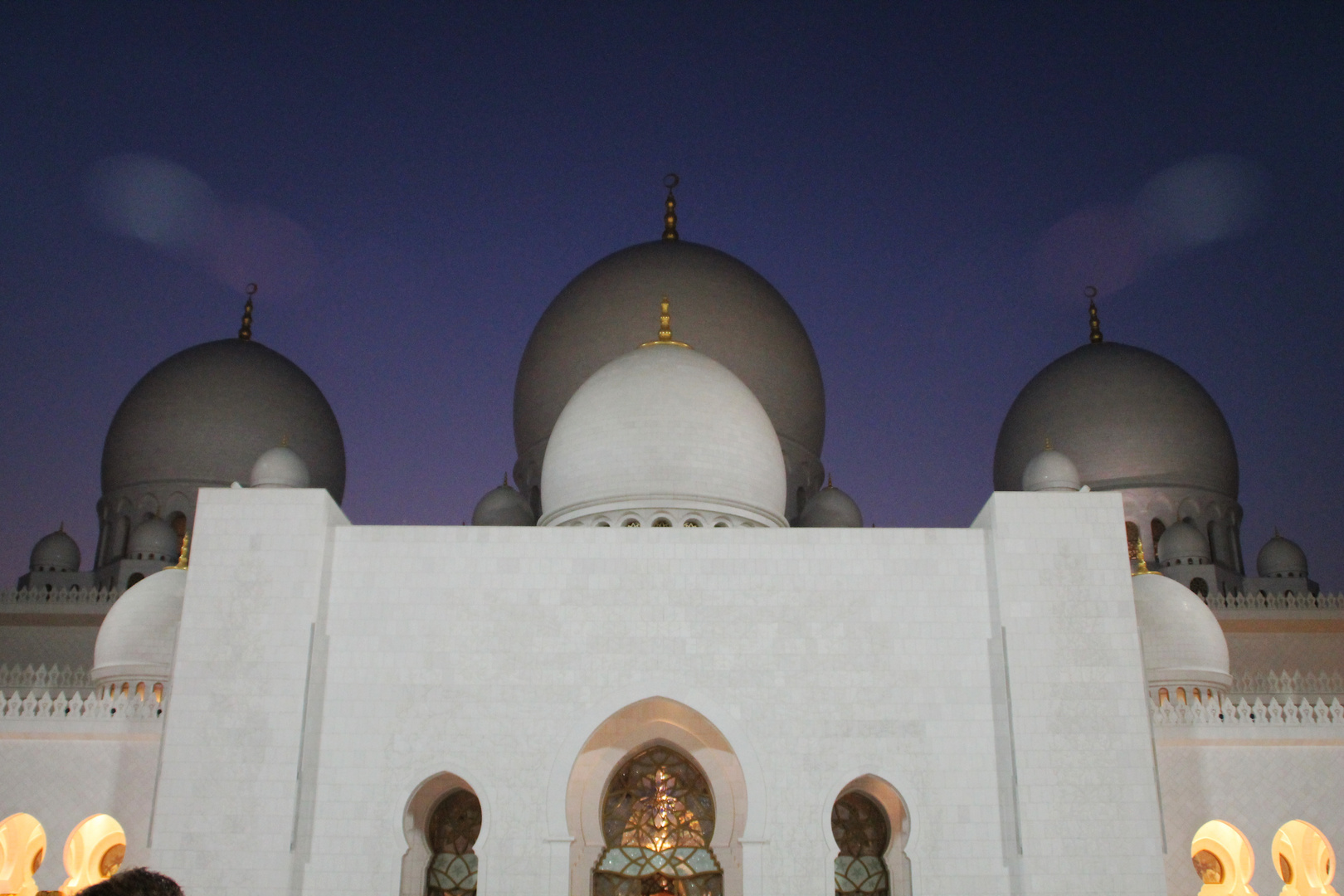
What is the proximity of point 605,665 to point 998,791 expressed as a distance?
3.42 meters

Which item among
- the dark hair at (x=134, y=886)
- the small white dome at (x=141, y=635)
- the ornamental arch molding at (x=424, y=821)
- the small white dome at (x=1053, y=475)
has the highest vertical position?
the small white dome at (x=1053, y=475)

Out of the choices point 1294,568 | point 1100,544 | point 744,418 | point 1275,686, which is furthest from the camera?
point 1294,568

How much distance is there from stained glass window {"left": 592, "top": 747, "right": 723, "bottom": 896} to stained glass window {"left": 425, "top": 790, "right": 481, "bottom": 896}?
115cm

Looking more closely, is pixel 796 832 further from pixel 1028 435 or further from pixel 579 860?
pixel 1028 435

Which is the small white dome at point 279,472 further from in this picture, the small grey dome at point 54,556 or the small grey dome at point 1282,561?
the small grey dome at point 1282,561

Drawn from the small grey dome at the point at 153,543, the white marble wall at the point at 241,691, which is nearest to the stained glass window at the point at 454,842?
the white marble wall at the point at 241,691

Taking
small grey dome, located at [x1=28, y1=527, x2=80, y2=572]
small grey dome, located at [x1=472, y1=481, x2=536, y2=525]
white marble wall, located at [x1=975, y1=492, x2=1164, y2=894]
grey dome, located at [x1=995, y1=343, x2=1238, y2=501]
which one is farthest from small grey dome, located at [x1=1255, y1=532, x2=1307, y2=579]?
small grey dome, located at [x1=28, y1=527, x2=80, y2=572]

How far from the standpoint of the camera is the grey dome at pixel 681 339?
15.9 meters

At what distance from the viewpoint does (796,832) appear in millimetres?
9727

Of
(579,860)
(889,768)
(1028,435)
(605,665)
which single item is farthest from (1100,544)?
(1028,435)

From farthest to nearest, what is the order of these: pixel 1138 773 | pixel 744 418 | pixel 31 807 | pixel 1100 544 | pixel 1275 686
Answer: pixel 1275 686, pixel 744 418, pixel 31 807, pixel 1100 544, pixel 1138 773

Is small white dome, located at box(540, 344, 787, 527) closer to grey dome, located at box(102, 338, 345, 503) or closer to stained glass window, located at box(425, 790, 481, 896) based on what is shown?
stained glass window, located at box(425, 790, 481, 896)

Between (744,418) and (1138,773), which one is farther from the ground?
(744,418)

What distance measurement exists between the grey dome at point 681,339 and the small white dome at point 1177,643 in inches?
185
